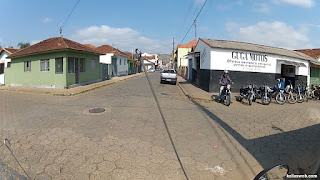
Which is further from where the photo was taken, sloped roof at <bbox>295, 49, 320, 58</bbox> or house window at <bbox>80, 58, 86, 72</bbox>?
sloped roof at <bbox>295, 49, 320, 58</bbox>

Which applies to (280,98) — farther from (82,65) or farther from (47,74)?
(47,74)

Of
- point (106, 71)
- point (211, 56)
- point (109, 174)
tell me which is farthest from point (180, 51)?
point (109, 174)

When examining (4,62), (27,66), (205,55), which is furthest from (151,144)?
(4,62)

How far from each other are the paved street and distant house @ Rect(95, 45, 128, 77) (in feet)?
61.7

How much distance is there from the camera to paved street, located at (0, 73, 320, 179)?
330 centimetres

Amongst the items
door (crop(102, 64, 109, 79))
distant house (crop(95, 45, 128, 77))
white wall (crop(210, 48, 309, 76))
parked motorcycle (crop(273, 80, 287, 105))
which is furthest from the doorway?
distant house (crop(95, 45, 128, 77))

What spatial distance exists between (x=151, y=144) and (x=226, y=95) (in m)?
6.06

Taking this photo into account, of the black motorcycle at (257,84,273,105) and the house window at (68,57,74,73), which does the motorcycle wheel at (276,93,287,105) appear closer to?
the black motorcycle at (257,84,273,105)

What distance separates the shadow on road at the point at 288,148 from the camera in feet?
11.8

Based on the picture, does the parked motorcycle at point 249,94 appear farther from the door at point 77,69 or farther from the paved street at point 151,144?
the door at point 77,69

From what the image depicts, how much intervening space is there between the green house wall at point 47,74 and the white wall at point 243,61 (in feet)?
33.6

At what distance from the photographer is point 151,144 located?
14.3ft

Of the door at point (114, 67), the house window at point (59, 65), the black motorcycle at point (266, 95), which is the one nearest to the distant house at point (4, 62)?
the house window at point (59, 65)

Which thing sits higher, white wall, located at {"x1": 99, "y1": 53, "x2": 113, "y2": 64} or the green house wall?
white wall, located at {"x1": 99, "y1": 53, "x2": 113, "y2": 64}
